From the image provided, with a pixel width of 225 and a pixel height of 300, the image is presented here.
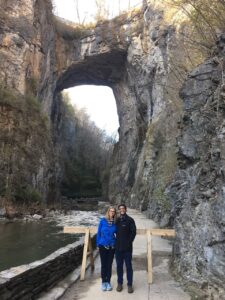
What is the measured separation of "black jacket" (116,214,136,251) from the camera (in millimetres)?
6855

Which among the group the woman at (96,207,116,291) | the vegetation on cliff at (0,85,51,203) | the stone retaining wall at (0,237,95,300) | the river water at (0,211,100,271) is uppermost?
the vegetation on cliff at (0,85,51,203)

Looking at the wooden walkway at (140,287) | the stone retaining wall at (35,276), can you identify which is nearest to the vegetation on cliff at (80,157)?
the wooden walkway at (140,287)

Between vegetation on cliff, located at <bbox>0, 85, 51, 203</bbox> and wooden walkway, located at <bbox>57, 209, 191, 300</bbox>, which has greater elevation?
vegetation on cliff, located at <bbox>0, 85, 51, 203</bbox>

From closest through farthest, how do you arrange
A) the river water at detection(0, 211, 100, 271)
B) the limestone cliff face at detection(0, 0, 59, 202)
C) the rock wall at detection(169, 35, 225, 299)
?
the rock wall at detection(169, 35, 225, 299) → the river water at detection(0, 211, 100, 271) → the limestone cliff face at detection(0, 0, 59, 202)

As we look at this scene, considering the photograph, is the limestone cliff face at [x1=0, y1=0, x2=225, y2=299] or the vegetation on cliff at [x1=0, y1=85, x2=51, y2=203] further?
the vegetation on cliff at [x1=0, y1=85, x2=51, y2=203]

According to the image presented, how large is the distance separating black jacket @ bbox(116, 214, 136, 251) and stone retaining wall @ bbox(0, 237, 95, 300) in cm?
132

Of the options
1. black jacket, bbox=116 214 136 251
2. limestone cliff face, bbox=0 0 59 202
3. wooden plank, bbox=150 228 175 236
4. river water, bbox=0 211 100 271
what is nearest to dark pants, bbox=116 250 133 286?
black jacket, bbox=116 214 136 251

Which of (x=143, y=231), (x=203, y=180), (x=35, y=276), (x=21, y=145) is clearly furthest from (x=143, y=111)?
(x=35, y=276)

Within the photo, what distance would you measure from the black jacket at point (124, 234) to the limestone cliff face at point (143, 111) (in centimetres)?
114

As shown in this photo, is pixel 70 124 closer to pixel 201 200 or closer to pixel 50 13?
pixel 50 13

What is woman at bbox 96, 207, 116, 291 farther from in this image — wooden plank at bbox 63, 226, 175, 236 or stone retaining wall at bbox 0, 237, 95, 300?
wooden plank at bbox 63, 226, 175, 236

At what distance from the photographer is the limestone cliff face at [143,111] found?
7.12 m

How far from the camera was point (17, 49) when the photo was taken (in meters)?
33.1

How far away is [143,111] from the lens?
38.7 meters
